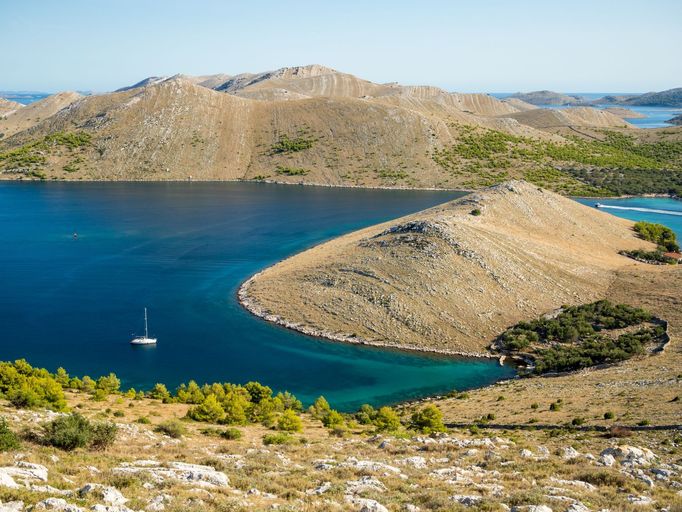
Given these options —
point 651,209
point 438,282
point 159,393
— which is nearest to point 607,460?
point 159,393

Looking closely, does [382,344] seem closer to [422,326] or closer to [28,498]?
[422,326]

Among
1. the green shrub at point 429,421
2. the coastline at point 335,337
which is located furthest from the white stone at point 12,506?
the coastline at point 335,337

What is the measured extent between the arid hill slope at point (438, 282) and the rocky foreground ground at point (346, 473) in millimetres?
29307

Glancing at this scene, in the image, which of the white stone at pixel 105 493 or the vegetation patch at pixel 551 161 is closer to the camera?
the white stone at pixel 105 493

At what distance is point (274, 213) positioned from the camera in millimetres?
116500

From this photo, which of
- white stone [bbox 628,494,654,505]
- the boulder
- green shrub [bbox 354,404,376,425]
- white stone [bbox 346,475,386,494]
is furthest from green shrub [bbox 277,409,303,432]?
white stone [bbox 628,494,654,505]

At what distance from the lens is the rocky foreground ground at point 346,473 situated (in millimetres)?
18094

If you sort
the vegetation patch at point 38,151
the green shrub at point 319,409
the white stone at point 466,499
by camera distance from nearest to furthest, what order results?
1. the white stone at point 466,499
2. the green shrub at point 319,409
3. the vegetation patch at point 38,151

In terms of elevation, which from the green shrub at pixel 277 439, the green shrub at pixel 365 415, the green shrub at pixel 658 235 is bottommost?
the green shrub at pixel 365 415

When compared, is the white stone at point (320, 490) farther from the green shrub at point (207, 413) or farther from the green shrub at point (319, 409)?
the green shrub at point (319, 409)

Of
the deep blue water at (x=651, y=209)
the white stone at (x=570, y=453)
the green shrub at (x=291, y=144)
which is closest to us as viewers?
the white stone at (x=570, y=453)

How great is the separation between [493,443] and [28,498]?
20.3m

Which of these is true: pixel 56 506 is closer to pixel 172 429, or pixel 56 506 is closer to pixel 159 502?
pixel 159 502

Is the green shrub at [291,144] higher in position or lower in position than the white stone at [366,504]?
higher
